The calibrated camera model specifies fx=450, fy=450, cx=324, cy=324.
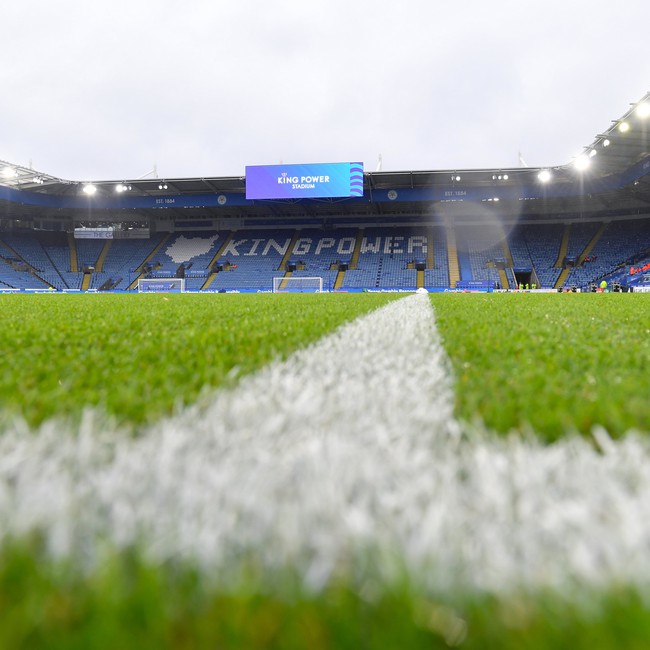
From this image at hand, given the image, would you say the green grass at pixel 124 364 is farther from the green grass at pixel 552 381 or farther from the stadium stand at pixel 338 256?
the stadium stand at pixel 338 256

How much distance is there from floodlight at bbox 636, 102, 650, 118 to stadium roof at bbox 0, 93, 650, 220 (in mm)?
3849

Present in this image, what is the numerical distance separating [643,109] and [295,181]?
50.0 ft

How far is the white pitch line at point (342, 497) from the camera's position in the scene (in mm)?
385

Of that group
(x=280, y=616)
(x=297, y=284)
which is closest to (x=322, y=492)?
(x=280, y=616)

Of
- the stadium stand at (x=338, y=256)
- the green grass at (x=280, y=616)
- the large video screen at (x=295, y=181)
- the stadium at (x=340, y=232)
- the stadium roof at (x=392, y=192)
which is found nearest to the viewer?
the green grass at (x=280, y=616)

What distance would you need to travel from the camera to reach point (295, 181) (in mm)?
24094

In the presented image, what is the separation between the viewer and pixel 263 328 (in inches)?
94.3

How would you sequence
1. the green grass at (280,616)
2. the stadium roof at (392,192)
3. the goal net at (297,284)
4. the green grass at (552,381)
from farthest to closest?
the goal net at (297,284) → the stadium roof at (392,192) → the green grass at (552,381) → the green grass at (280,616)

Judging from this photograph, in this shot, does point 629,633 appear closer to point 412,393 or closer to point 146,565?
point 146,565

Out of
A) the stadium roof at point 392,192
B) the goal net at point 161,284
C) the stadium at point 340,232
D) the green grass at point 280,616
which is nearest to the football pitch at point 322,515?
the green grass at point 280,616

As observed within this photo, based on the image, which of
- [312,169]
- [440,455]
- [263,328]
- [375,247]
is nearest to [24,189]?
[312,169]

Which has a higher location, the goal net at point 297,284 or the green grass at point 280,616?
the goal net at point 297,284

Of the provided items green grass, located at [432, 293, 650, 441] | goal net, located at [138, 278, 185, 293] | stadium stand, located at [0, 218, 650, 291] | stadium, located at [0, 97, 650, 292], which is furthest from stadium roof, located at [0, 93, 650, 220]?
green grass, located at [432, 293, 650, 441]

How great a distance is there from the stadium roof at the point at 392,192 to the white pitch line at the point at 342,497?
2294 centimetres
